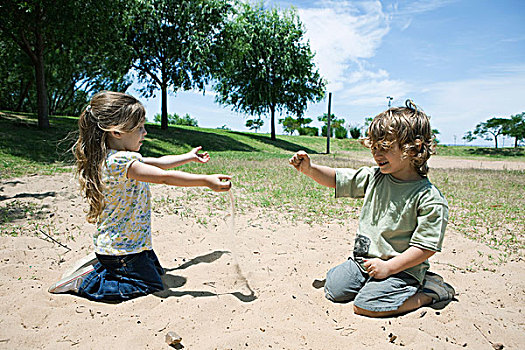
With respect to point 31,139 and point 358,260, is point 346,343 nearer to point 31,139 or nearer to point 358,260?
point 358,260

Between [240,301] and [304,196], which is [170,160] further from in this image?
[304,196]

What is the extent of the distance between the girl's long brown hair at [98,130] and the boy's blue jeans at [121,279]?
1.45ft

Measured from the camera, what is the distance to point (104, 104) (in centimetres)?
295

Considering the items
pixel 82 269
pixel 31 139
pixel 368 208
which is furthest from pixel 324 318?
pixel 31 139

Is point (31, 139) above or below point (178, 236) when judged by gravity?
above

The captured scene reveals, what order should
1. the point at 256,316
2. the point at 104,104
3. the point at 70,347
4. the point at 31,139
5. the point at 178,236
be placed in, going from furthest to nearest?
the point at 31,139 → the point at 178,236 → the point at 104,104 → the point at 256,316 → the point at 70,347

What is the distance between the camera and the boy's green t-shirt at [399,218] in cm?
262

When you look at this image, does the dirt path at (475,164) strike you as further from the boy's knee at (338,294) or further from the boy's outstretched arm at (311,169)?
the boy's knee at (338,294)

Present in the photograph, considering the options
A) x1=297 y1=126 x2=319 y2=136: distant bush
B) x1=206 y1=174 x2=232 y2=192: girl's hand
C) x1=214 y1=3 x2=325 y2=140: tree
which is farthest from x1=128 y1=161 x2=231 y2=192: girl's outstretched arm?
x1=297 y1=126 x2=319 y2=136: distant bush

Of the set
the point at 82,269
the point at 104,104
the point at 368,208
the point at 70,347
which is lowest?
the point at 70,347

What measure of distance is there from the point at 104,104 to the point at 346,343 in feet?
8.36

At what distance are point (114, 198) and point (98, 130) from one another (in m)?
0.58

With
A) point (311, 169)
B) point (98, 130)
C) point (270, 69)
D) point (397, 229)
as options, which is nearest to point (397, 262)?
point (397, 229)

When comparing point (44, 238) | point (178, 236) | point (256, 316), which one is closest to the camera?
point (256, 316)
